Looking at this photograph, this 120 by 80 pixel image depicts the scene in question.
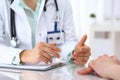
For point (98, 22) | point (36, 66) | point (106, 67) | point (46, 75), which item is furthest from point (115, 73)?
point (98, 22)

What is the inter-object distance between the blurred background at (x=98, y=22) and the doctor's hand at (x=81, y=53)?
2.10 m

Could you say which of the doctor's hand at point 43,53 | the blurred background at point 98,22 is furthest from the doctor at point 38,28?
the blurred background at point 98,22

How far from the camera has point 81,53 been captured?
50.9 inches

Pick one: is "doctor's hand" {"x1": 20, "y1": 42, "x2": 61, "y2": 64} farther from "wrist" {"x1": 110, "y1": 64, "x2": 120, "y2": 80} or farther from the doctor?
"wrist" {"x1": 110, "y1": 64, "x2": 120, "y2": 80}

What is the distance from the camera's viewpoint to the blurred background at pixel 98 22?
11.1 ft

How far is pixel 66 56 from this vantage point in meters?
1.38

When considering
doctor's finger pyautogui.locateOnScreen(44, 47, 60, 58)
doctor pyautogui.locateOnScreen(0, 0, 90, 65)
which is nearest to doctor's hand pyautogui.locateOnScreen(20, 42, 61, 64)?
doctor's finger pyautogui.locateOnScreen(44, 47, 60, 58)

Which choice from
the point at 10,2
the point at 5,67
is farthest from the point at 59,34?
the point at 5,67

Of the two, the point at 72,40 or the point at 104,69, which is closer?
the point at 104,69

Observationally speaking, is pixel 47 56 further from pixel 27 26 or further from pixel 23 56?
pixel 27 26

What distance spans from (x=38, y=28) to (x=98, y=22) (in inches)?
85.3

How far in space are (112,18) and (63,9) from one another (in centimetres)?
204

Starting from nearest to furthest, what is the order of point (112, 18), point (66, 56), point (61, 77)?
point (61, 77), point (66, 56), point (112, 18)

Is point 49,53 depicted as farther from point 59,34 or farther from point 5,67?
point 59,34
